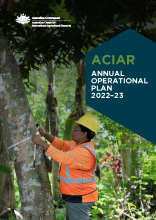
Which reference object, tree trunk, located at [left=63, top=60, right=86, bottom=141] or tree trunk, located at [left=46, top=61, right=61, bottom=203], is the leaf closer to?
tree trunk, located at [left=63, top=60, right=86, bottom=141]

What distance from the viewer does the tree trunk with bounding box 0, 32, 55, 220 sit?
1.70 metres

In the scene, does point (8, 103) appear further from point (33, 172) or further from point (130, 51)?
point (130, 51)

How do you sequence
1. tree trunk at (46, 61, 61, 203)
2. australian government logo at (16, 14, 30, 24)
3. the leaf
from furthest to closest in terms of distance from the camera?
1. tree trunk at (46, 61, 61, 203)
2. australian government logo at (16, 14, 30, 24)
3. the leaf

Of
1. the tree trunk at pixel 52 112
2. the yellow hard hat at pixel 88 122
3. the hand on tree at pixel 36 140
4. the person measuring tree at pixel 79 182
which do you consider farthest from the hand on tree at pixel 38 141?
the tree trunk at pixel 52 112

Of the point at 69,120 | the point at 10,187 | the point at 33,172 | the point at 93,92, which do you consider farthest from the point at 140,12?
the point at 10,187

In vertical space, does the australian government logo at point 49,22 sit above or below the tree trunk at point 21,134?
above

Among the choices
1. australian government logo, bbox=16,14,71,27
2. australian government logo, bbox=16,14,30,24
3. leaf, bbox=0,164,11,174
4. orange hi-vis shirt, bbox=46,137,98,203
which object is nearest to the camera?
leaf, bbox=0,164,11,174

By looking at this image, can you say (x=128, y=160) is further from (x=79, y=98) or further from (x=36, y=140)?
(x=36, y=140)

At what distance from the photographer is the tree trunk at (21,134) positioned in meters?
1.70

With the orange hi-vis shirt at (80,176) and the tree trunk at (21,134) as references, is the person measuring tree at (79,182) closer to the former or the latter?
the orange hi-vis shirt at (80,176)

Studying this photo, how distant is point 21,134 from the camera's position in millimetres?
1707

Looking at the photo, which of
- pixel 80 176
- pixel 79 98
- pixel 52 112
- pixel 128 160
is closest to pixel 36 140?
pixel 80 176

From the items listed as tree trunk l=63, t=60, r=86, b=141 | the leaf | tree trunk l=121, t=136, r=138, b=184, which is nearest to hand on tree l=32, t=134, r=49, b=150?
the leaf

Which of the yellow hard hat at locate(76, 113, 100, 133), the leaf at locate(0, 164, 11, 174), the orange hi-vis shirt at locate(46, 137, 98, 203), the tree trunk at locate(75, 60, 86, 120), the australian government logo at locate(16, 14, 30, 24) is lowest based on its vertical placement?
the orange hi-vis shirt at locate(46, 137, 98, 203)
